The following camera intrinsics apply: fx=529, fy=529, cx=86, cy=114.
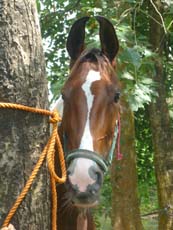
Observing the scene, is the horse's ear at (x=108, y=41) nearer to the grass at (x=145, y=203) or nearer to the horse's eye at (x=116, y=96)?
the horse's eye at (x=116, y=96)

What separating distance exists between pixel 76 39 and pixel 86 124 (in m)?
0.84

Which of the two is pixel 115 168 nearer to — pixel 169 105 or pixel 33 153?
pixel 169 105

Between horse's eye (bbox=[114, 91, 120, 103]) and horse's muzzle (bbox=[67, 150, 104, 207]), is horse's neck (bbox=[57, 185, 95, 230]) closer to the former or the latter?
horse's muzzle (bbox=[67, 150, 104, 207])

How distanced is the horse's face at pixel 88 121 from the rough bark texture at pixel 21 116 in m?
0.43

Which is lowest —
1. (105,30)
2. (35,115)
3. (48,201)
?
(48,201)

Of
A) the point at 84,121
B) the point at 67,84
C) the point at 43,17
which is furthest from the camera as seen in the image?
the point at 43,17

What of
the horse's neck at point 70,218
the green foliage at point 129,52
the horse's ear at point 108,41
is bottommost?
the horse's neck at point 70,218

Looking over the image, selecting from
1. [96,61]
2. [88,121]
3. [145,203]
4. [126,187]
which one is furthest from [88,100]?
[145,203]

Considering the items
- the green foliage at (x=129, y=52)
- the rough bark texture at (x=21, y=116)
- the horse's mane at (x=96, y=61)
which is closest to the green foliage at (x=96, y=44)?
the green foliage at (x=129, y=52)

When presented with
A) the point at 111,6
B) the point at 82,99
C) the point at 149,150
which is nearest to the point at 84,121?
the point at 82,99

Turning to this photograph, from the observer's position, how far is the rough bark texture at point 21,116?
211 centimetres

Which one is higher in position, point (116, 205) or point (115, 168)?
point (115, 168)

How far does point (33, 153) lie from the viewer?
7.21 ft

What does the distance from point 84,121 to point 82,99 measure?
0.16 meters
